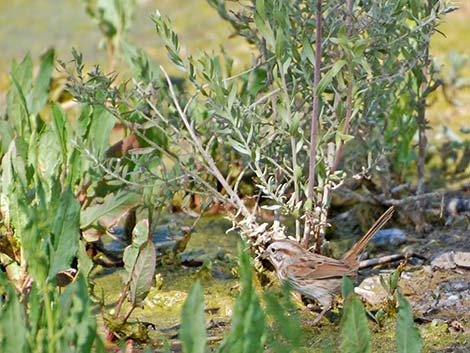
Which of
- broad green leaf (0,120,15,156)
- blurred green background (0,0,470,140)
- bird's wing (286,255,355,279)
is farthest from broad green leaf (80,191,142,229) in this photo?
blurred green background (0,0,470,140)

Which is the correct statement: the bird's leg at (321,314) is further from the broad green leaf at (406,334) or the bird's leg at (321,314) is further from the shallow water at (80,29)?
the shallow water at (80,29)

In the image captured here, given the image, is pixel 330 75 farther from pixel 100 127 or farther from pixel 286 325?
pixel 100 127

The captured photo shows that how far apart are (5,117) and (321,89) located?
2000 mm

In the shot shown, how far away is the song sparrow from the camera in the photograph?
3773mm

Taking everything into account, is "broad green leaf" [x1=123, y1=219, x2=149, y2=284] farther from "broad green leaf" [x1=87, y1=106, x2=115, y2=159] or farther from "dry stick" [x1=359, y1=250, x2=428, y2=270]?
"dry stick" [x1=359, y1=250, x2=428, y2=270]

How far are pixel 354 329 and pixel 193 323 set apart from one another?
43 cm

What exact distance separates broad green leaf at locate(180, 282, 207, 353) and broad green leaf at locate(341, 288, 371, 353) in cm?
38

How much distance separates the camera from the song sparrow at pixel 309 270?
3773 mm

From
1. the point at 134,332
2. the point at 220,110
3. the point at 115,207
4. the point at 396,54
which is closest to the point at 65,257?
the point at 134,332

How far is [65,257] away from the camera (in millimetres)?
3197

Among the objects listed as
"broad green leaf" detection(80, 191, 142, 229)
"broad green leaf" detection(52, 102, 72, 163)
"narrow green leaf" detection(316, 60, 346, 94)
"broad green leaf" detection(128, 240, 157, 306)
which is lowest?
"broad green leaf" detection(128, 240, 157, 306)

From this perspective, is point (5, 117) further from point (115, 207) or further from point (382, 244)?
point (382, 244)

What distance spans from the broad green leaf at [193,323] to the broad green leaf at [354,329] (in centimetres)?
38

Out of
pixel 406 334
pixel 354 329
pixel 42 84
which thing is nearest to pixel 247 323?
pixel 354 329
